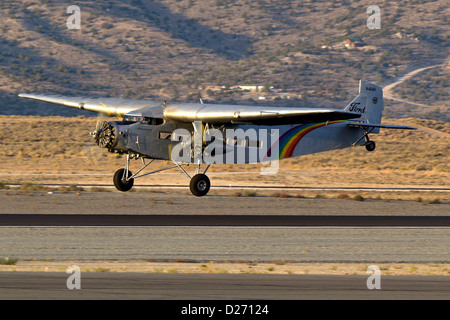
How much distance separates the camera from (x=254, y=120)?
27.5 metres

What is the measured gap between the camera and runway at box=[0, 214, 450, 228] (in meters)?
23.8

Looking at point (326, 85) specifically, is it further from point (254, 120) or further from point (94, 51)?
point (254, 120)

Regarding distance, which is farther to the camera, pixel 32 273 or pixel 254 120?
pixel 254 120

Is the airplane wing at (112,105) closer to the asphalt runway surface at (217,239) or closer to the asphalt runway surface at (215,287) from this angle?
the asphalt runway surface at (217,239)

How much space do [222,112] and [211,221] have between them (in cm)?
488

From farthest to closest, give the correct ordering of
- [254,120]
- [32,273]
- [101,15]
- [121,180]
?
1. [101,15]
2. [121,180]
3. [254,120]
4. [32,273]

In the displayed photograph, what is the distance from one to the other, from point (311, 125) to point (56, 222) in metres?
13.7

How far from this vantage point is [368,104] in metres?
36.5

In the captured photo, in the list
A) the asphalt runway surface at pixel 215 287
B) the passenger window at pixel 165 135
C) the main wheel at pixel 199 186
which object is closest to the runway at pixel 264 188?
the main wheel at pixel 199 186

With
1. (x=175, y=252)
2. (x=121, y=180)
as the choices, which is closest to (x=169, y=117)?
(x=121, y=180)

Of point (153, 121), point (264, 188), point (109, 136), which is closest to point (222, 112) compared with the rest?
point (153, 121)

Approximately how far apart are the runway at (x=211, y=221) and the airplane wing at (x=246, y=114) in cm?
352
